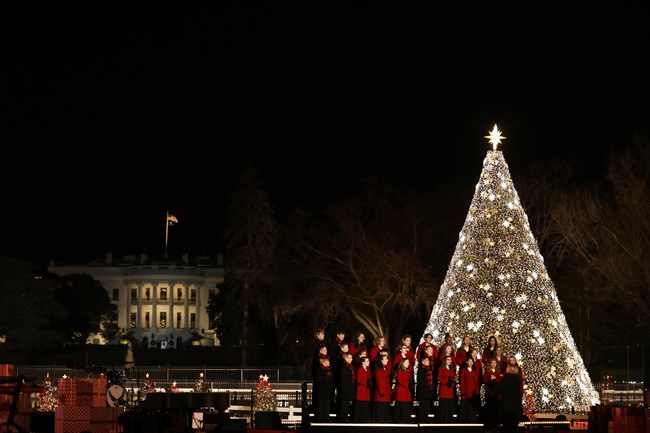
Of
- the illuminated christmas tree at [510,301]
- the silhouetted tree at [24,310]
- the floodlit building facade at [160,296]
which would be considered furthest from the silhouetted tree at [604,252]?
the floodlit building facade at [160,296]

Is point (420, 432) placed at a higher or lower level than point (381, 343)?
lower

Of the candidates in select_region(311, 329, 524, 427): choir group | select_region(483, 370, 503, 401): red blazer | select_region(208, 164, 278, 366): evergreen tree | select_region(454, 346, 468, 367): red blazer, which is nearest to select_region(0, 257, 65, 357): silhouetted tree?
select_region(208, 164, 278, 366): evergreen tree

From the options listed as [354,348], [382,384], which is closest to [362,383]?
Answer: [382,384]

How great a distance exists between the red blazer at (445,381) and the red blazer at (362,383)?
5.88ft

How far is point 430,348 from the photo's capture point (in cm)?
2512

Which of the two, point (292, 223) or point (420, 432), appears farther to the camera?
point (292, 223)

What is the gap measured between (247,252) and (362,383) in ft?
134

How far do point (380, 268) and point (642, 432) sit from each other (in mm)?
32526

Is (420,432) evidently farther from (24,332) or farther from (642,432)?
(24,332)

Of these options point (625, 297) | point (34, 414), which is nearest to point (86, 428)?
point (34, 414)

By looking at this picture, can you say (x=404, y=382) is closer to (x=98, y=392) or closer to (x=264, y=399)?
(x=264, y=399)

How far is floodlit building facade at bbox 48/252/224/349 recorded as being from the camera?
471 ft

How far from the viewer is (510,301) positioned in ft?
91.9

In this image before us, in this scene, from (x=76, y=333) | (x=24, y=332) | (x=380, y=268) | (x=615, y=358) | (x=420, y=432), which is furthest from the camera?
(x=76, y=333)
